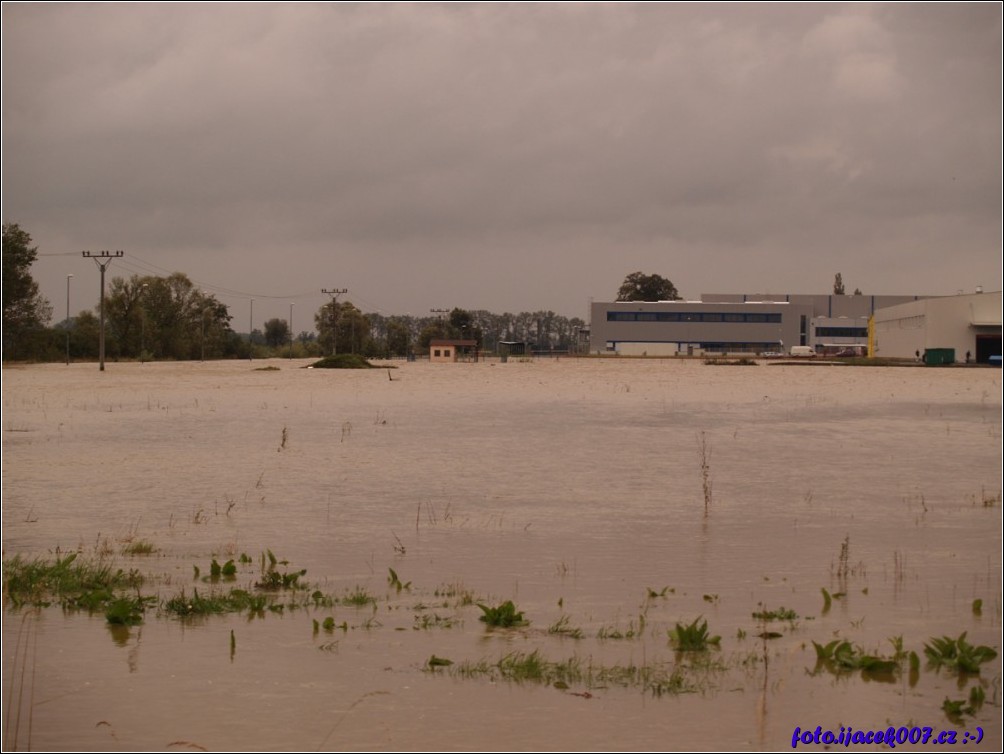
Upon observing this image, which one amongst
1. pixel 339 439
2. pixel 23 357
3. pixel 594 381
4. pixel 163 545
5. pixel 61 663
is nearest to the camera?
pixel 61 663

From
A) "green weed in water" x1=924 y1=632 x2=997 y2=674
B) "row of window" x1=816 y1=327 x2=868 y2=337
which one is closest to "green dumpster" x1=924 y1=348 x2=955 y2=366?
"row of window" x1=816 y1=327 x2=868 y2=337

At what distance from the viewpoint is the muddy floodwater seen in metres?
7.63

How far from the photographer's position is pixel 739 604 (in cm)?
1080

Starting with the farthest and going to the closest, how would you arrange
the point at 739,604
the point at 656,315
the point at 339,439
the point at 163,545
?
the point at 656,315 → the point at 339,439 → the point at 163,545 → the point at 739,604

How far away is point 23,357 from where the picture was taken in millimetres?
93125

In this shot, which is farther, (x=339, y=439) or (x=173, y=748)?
(x=339, y=439)

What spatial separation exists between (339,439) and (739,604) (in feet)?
57.3

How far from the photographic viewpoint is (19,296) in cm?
7738

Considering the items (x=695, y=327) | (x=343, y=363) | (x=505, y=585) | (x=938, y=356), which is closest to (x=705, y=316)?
(x=695, y=327)

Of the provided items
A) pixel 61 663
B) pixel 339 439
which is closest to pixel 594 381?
pixel 339 439

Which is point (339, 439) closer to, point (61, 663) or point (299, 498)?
point (299, 498)

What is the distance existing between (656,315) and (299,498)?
13634 centimetres

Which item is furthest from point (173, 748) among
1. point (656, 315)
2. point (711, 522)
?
point (656, 315)

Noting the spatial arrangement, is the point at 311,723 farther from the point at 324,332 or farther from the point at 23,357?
the point at 324,332
